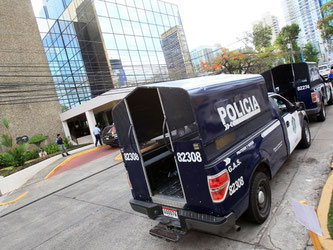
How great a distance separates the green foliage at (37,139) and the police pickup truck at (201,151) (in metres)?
21.0

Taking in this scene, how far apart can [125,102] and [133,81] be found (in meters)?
26.8

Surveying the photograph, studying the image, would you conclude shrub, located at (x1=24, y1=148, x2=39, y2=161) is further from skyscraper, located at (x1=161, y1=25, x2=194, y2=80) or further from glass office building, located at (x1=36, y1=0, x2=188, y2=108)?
skyscraper, located at (x1=161, y1=25, x2=194, y2=80)

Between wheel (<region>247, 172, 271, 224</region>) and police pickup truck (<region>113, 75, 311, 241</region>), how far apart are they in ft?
0.04

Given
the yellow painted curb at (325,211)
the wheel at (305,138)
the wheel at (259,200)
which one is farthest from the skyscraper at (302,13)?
the wheel at (259,200)

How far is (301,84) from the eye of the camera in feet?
26.8

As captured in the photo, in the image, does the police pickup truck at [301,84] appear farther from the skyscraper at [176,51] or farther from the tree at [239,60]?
the skyscraper at [176,51]

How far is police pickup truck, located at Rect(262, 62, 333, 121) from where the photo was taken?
7.96m

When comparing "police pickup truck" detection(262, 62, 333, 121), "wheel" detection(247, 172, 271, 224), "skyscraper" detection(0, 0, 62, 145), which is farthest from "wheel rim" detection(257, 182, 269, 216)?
"skyscraper" detection(0, 0, 62, 145)

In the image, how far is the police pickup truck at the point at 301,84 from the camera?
7965mm

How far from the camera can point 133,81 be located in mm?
29500

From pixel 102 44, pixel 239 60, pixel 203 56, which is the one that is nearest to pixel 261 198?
pixel 239 60

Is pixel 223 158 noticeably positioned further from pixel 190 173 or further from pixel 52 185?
pixel 52 185

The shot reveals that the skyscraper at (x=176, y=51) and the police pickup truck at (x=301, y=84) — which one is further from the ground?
the skyscraper at (x=176, y=51)

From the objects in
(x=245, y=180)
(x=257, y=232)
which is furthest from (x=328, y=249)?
(x=245, y=180)
